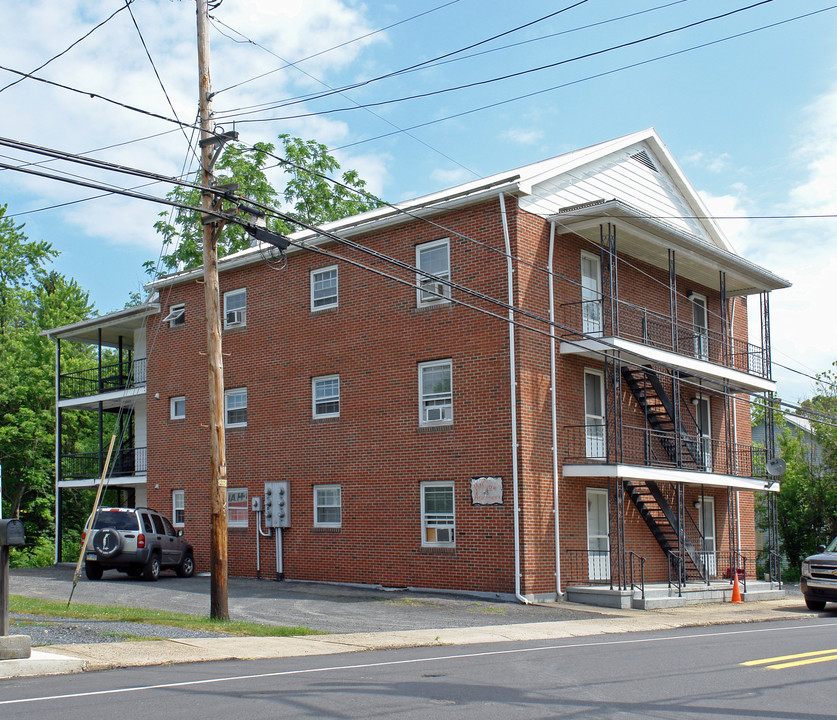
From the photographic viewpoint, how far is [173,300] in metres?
29.7

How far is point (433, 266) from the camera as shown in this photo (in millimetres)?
23000

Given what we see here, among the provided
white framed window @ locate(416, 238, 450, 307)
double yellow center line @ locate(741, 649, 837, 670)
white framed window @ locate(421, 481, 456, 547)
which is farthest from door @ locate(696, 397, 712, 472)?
double yellow center line @ locate(741, 649, 837, 670)

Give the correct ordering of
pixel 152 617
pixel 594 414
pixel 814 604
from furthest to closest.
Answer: pixel 594 414, pixel 814 604, pixel 152 617

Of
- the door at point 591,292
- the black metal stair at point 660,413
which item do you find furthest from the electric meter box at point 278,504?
the black metal stair at point 660,413

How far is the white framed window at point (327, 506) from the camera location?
24.3m

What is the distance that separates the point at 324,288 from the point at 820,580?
13835mm

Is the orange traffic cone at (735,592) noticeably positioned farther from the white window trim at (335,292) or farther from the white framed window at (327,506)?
the white window trim at (335,292)

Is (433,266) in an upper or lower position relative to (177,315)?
upper

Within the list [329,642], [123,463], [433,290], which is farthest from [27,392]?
[329,642]

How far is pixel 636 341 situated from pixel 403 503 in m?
6.79

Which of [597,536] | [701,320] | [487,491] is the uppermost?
[701,320]

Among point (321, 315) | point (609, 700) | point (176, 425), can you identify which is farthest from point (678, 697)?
point (176, 425)

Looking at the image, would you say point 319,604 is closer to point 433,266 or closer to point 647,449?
point 433,266

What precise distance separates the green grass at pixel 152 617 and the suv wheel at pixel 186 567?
26.9 ft
